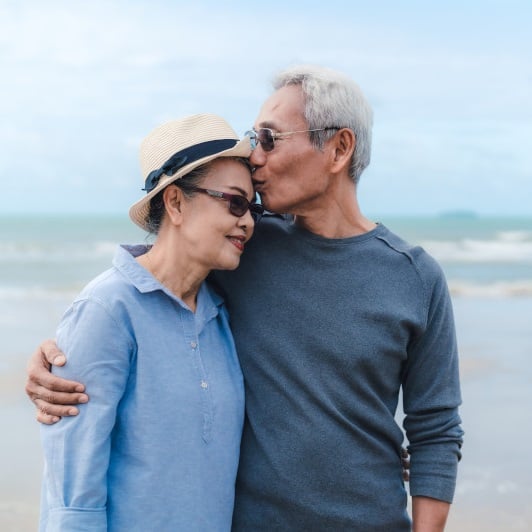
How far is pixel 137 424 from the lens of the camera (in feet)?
7.91

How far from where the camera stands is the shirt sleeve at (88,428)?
232 centimetres

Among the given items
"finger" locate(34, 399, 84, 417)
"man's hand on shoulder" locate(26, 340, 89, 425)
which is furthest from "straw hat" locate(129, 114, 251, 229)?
"finger" locate(34, 399, 84, 417)

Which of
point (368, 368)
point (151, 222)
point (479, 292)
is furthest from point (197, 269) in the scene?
point (479, 292)

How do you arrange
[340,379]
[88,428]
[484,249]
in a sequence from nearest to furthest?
1. [88,428]
2. [340,379]
3. [484,249]

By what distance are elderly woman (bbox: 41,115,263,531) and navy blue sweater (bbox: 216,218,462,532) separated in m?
0.11

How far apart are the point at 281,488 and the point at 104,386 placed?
0.68 metres

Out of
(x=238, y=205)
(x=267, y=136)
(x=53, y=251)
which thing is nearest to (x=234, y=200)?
(x=238, y=205)

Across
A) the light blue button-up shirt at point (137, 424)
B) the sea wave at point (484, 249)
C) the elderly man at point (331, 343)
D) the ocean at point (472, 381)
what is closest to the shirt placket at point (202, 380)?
the light blue button-up shirt at point (137, 424)

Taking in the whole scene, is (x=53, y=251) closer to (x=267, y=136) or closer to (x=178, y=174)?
(x=267, y=136)

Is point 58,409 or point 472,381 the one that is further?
point 472,381

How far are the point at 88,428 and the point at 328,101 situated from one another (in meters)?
1.30

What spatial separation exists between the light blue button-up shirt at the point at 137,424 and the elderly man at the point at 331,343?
18cm

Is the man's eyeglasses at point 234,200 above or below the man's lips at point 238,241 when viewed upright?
above

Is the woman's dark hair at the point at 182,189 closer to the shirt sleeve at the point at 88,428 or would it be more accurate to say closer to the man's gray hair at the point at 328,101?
the man's gray hair at the point at 328,101
